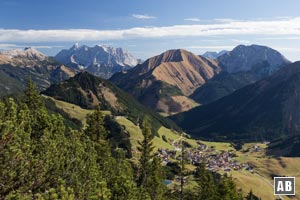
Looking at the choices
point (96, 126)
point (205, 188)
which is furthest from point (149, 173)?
point (205, 188)

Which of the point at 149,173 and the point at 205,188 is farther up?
the point at 149,173

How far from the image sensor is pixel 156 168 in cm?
10281

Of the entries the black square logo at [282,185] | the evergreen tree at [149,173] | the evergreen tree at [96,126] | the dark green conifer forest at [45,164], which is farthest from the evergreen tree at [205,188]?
the black square logo at [282,185]

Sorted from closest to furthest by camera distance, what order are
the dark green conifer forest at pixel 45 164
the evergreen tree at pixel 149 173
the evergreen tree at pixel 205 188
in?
the dark green conifer forest at pixel 45 164
the evergreen tree at pixel 149 173
the evergreen tree at pixel 205 188

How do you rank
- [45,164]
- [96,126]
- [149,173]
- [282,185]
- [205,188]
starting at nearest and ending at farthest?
1. [282,185]
2. [45,164]
3. [149,173]
4. [96,126]
5. [205,188]

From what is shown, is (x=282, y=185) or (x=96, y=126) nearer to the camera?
(x=282, y=185)

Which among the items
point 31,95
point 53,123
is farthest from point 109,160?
point 53,123

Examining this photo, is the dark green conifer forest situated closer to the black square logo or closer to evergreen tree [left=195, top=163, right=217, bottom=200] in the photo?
the black square logo

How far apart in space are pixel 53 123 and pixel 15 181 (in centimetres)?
1848

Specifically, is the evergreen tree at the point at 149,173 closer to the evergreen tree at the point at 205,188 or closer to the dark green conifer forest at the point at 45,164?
the evergreen tree at the point at 205,188

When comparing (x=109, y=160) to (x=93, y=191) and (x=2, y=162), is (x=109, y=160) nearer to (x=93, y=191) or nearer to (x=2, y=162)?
(x=93, y=191)

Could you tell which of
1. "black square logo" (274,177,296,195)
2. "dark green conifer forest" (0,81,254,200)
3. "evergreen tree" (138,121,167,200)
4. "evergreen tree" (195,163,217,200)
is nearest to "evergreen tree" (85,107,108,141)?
"evergreen tree" (138,121,167,200)

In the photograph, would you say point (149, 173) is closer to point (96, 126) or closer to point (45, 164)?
point (96, 126)

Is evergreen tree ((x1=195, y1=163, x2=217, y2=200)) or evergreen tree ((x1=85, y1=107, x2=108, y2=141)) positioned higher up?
evergreen tree ((x1=85, y1=107, x2=108, y2=141))
